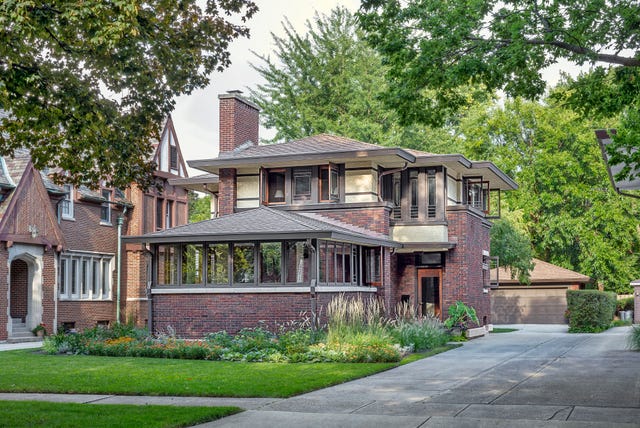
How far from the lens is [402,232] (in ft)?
103

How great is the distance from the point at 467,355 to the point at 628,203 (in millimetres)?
31113

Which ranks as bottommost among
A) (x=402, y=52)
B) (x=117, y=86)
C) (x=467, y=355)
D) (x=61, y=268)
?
(x=467, y=355)

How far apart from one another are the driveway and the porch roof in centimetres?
535

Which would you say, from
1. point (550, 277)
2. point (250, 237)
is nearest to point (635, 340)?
point (250, 237)

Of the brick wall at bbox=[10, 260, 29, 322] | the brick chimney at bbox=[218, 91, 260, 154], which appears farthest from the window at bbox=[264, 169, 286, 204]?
the brick wall at bbox=[10, 260, 29, 322]

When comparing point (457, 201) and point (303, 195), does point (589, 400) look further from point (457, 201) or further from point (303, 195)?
point (457, 201)

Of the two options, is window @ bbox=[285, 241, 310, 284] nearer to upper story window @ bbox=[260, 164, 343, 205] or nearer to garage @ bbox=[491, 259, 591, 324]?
upper story window @ bbox=[260, 164, 343, 205]

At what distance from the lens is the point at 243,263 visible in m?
25.0

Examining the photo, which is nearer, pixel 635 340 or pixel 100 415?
pixel 100 415

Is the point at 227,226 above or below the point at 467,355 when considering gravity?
above

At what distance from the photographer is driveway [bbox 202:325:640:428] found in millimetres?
11023

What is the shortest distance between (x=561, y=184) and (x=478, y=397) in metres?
38.5

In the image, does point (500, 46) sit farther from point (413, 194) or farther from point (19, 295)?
point (19, 295)

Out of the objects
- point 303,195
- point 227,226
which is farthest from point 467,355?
A: point 303,195
